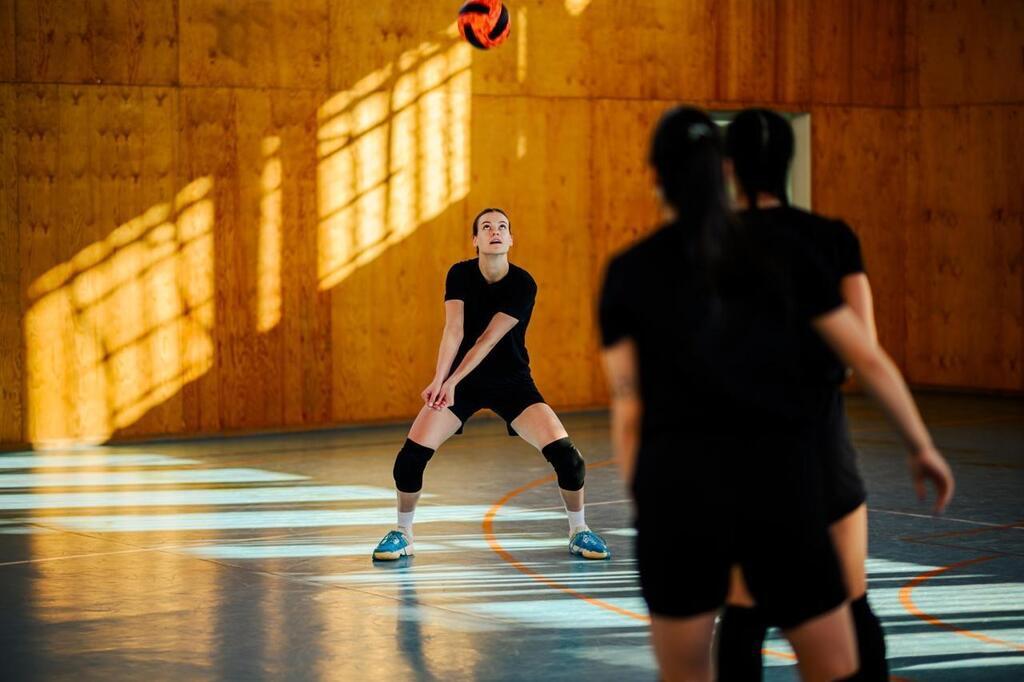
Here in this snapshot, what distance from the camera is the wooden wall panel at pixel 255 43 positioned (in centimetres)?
1316

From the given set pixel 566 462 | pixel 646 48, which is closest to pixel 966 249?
pixel 646 48

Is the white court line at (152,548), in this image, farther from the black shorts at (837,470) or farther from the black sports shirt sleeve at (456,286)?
the black shorts at (837,470)

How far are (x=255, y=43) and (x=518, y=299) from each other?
22.4 feet

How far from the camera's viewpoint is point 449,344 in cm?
740

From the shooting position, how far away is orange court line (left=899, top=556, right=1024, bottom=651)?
5.87 m

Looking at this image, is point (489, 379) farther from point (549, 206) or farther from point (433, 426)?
point (549, 206)

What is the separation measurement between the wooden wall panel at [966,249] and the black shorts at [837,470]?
13.3m

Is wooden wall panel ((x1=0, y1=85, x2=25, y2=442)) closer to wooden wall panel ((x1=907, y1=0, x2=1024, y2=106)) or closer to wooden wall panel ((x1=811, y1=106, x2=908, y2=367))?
wooden wall panel ((x1=811, y1=106, x2=908, y2=367))

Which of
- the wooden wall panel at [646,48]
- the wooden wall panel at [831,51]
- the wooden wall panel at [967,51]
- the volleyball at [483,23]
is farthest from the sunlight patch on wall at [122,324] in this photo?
the wooden wall panel at [967,51]

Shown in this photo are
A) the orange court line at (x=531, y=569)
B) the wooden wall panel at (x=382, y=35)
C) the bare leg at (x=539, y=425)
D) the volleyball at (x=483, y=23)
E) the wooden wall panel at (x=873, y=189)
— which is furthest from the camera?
the wooden wall panel at (x=873, y=189)

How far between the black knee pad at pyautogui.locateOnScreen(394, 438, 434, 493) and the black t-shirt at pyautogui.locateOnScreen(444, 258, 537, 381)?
43 cm

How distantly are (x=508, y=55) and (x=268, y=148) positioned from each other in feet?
8.68

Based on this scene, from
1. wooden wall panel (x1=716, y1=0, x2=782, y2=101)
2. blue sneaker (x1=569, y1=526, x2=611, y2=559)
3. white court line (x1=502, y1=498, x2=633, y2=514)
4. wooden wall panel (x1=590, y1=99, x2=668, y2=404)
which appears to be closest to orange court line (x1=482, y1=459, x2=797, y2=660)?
white court line (x1=502, y1=498, x2=633, y2=514)

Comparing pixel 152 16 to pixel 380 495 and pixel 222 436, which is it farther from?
pixel 380 495
